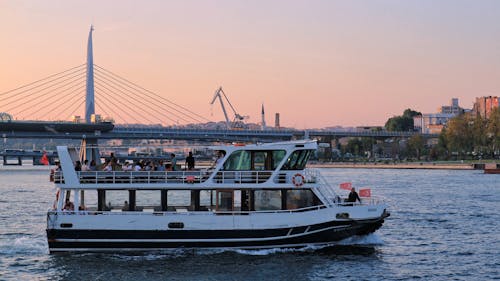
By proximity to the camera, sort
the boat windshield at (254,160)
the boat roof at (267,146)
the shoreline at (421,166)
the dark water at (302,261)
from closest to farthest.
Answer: the dark water at (302,261), the boat roof at (267,146), the boat windshield at (254,160), the shoreline at (421,166)

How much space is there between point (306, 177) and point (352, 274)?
4327 mm

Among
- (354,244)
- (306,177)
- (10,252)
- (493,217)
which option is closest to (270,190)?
(306,177)

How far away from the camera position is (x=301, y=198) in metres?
27.6

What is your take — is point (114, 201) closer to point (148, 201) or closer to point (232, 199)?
point (148, 201)

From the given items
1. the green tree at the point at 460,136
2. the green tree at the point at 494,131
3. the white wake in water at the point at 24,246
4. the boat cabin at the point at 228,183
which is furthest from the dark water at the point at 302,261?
the green tree at the point at 460,136

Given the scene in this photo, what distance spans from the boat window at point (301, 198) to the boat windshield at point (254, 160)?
1.13m

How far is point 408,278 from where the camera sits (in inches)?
968

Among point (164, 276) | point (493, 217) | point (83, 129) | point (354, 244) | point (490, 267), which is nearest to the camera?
point (164, 276)

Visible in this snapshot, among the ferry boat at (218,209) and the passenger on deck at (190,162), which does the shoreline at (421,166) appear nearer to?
the ferry boat at (218,209)

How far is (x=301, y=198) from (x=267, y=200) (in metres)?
1.16

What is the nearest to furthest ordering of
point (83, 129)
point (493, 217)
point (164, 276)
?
1. point (164, 276)
2. point (493, 217)
3. point (83, 129)

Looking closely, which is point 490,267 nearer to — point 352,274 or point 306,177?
point 352,274

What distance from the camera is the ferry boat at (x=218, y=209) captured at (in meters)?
26.7

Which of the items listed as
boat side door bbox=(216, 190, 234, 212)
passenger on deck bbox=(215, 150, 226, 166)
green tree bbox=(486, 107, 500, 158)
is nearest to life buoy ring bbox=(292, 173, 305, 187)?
boat side door bbox=(216, 190, 234, 212)
